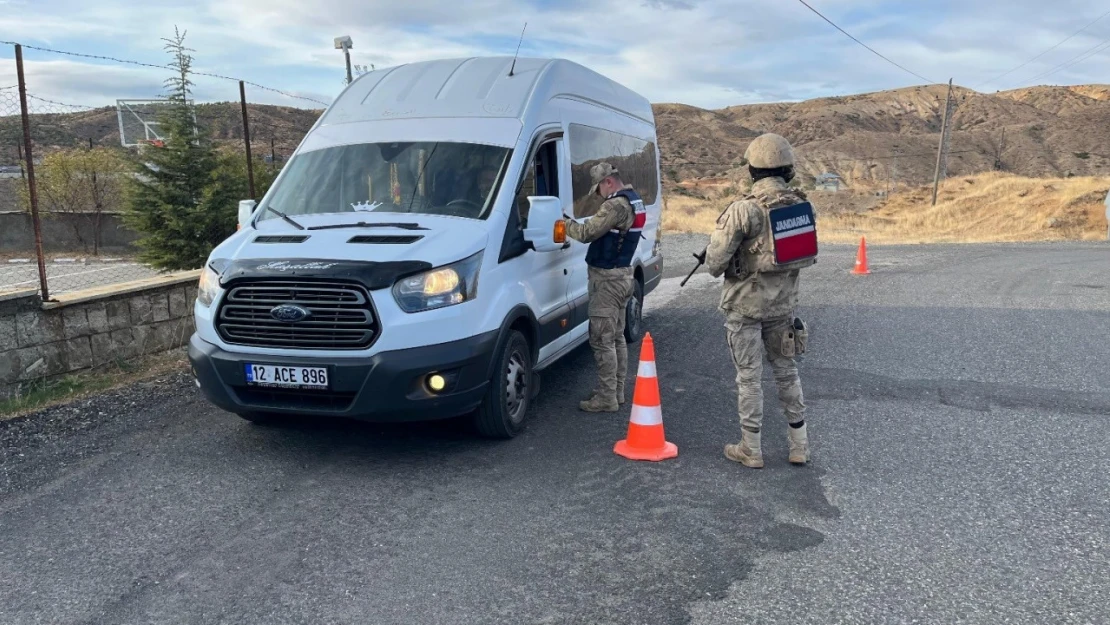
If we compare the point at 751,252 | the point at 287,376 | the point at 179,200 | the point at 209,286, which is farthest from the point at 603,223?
the point at 179,200

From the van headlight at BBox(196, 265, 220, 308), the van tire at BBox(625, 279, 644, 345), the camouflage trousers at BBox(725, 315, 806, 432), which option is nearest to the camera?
the camouflage trousers at BBox(725, 315, 806, 432)

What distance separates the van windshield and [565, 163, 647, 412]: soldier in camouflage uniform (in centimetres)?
69

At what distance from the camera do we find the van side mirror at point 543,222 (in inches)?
199

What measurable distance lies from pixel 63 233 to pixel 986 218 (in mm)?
34030

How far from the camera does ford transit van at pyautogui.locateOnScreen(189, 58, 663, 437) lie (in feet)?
14.6

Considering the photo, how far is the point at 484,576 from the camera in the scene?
11.3 feet

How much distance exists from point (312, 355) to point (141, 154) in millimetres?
11658

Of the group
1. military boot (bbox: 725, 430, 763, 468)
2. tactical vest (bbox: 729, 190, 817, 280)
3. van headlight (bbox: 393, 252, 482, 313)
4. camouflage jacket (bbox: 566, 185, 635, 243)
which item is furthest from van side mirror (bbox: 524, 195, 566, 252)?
military boot (bbox: 725, 430, 763, 468)

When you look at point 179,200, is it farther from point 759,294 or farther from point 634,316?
point 759,294

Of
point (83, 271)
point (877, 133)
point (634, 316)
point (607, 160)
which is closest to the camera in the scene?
point (607, 160)

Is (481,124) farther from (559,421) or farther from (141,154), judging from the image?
(141,154)

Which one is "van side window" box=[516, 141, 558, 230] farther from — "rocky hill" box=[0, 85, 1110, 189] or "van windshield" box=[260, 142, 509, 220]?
"rocky hill" box=[0, 85, 1110, 189]

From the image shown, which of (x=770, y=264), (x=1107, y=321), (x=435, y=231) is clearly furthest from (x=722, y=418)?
(x=1107, y=321)

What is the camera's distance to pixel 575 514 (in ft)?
13.4
